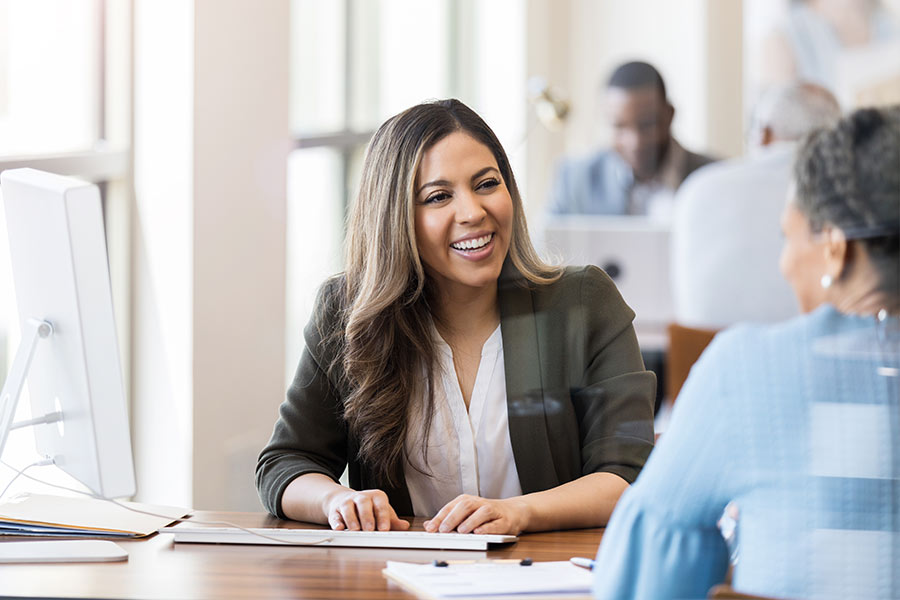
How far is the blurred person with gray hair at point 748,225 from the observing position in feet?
3.40

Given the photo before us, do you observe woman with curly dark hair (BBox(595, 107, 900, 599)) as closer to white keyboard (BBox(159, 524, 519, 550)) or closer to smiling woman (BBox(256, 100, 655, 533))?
white keyboard (BBox(159, 524, 519, 550))

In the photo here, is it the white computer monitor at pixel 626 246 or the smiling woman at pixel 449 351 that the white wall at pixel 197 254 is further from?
the white computer monitor at pixel 626 246

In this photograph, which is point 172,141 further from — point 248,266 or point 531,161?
point 531,161

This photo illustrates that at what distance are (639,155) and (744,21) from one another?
1.06 m

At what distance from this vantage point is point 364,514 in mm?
1253

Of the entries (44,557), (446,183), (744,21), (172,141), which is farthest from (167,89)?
(744,21)

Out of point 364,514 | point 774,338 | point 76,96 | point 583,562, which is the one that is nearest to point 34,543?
point 364,514

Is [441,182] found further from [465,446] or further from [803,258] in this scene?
[803,258]

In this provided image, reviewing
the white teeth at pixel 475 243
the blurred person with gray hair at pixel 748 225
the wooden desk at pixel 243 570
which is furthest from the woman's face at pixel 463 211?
the wooden desk at pixel 243 570

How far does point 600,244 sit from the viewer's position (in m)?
3.23

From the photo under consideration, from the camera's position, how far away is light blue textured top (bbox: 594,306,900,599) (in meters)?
0.84

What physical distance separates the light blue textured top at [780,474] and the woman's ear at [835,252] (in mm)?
38

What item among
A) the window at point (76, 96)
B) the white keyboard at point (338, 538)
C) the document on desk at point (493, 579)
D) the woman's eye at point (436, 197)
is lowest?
the white keyboard at point (338, 538)

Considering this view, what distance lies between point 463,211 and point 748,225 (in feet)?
1.23
